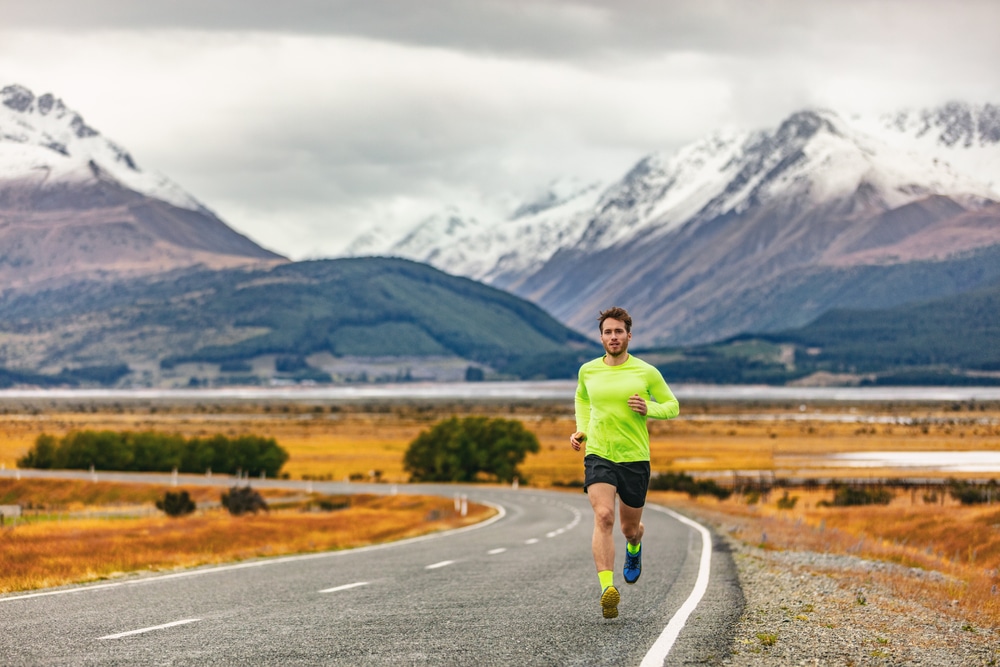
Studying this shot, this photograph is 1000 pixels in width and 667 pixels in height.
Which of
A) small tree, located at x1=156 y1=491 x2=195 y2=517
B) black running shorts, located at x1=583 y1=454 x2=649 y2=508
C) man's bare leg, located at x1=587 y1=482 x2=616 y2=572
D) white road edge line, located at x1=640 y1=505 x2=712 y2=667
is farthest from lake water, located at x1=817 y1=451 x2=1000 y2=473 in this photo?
man's bare leg, located at x1=587 y1=482 x2=616 y2=572

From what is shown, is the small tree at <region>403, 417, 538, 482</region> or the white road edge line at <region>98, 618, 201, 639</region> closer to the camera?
the white road edge line at <region>98, 618, 201, 639</region>

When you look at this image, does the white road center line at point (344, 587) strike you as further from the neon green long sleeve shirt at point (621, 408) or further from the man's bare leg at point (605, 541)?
the neon green long sleeve shirt at point (621, 408)

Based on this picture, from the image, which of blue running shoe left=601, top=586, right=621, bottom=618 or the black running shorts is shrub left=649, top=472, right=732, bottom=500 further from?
blue running shoe left=601, top=586, right=621, bottom=618

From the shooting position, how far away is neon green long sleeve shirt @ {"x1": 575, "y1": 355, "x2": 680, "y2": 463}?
13508 millimetres

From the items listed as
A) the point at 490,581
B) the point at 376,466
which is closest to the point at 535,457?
the point at 376,466

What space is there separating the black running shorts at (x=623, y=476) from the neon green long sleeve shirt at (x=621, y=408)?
7cm

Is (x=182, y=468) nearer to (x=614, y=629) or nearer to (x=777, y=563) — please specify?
(x=777, y=563)

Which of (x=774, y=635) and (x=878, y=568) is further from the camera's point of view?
(x=878, y=568)

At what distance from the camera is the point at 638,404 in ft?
43.6

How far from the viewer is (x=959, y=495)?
56406 millimetres

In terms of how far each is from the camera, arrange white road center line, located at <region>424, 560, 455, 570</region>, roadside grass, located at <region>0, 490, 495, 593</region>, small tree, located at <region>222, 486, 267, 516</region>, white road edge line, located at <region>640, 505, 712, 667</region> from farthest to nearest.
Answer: small tree, located at <region>222, 486, 267, 516</region>
white road center line, located at <region>424, 560, 455, 570</region>
roadside grass, located at <region>0, 490, 495, 593</region>
white road edge line, located at <region>640, 505, 712, 667</region>

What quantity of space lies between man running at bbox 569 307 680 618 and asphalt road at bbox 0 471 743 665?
1182mm

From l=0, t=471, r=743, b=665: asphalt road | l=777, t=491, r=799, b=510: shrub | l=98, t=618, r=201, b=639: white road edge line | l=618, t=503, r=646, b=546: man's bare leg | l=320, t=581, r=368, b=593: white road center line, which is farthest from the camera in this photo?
l=777, t=491, r=799, b=510: shrub

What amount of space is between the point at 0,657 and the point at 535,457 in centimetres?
11645
